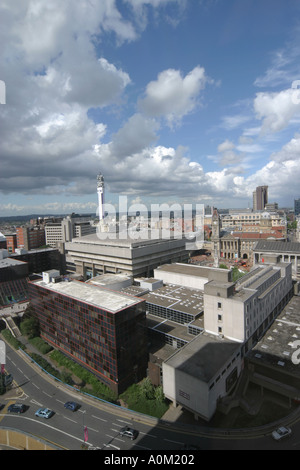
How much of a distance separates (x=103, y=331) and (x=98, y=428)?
472 inches

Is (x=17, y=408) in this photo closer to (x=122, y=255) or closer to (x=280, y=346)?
(x=280, y=346)

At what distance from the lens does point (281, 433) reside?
2822 centimetres

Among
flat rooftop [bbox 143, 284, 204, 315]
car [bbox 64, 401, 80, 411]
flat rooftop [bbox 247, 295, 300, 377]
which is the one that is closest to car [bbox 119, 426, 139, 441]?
car [bbox 64, 401, 80, 411]

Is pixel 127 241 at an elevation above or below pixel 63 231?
below

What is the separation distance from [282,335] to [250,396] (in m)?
13.0

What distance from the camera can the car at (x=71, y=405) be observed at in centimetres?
3553

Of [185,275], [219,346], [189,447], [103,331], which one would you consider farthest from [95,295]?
[185,275]

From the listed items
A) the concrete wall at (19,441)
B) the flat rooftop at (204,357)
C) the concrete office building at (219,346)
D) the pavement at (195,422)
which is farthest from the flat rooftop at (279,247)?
the concrete wall at (19,441)

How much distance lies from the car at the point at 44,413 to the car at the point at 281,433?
28759 millimetres

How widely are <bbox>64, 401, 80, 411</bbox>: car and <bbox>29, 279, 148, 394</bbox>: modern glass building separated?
5.35 metres

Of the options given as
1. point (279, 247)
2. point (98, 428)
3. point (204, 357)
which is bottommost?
point (98, 428)

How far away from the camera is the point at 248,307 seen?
38.3m
